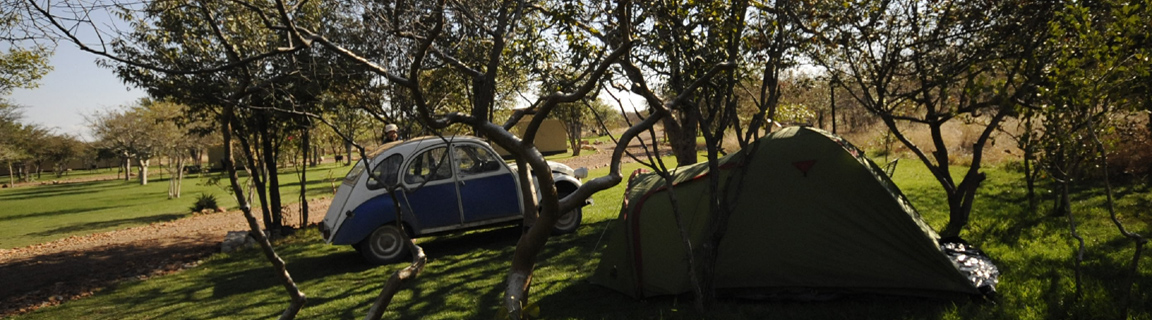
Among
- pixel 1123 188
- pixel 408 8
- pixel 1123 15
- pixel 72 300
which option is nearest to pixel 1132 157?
pixel 1123 188

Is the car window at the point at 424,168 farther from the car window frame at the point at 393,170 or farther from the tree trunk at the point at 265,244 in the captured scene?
the tree trunk at the point at 265,244

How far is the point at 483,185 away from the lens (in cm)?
975

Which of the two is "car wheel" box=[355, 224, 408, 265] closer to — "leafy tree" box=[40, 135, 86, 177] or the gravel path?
the gravel path

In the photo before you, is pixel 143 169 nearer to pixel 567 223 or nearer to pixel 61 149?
pixel 61 149

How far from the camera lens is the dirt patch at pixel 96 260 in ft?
32.2

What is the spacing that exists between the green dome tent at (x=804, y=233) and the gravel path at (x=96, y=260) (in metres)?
8.46

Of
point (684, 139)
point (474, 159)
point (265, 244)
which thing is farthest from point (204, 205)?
point (265, 244)

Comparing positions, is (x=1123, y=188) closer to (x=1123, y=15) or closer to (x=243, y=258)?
(x=1123, y=15)

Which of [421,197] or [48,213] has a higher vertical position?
[421,197]

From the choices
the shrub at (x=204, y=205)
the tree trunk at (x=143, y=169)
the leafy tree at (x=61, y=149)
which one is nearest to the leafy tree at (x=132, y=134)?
the tree trunk at (x=143, y=169)

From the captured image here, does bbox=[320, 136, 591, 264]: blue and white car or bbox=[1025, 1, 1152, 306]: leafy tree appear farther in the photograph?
bbox=[320, 136, 591, 264]: blue and white car

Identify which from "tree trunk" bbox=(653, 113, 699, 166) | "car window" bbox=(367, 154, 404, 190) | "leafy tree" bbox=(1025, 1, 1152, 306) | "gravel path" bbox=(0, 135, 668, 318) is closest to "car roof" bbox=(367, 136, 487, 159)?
"car window" bbox=(367, 154, 404, 190)

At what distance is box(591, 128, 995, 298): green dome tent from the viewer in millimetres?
5422

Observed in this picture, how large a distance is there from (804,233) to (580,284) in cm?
242
